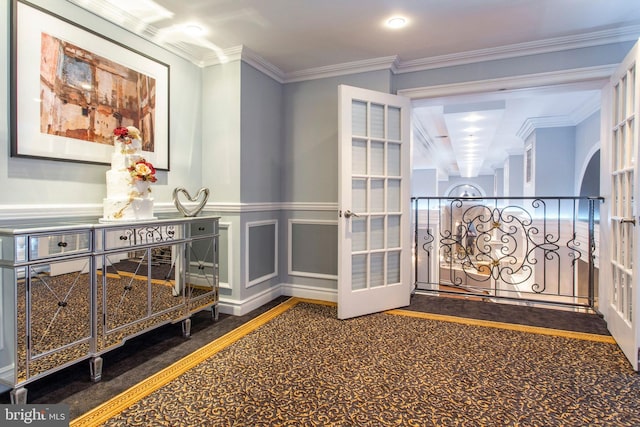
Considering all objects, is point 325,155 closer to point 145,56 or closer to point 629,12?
point 145,56

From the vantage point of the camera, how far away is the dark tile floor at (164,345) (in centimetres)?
188

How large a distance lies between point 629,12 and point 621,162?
112cm

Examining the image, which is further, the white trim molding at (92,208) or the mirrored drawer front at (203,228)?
the mirrored drawer front at (203,228)

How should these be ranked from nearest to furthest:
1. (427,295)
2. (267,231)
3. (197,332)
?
(197,332)
(267,231)
(427,295)

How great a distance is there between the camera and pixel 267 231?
3.66 meters

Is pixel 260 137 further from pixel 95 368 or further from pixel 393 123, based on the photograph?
pixel 95 368

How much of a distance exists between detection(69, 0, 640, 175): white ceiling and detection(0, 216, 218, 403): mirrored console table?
157 cm

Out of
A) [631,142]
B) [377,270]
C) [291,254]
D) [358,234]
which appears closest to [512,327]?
[377,270]

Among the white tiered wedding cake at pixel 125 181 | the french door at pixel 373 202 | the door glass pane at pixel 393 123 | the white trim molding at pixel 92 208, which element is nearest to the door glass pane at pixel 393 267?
the french door at pixel 373 202

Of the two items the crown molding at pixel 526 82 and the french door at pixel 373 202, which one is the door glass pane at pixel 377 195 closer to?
the french door at pixel 373 202

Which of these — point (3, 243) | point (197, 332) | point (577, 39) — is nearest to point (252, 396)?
point (197, 332)

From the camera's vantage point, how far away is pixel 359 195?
3.19m

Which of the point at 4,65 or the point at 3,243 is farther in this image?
the point at 4,65

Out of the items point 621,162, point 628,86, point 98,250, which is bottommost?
point 98,250
